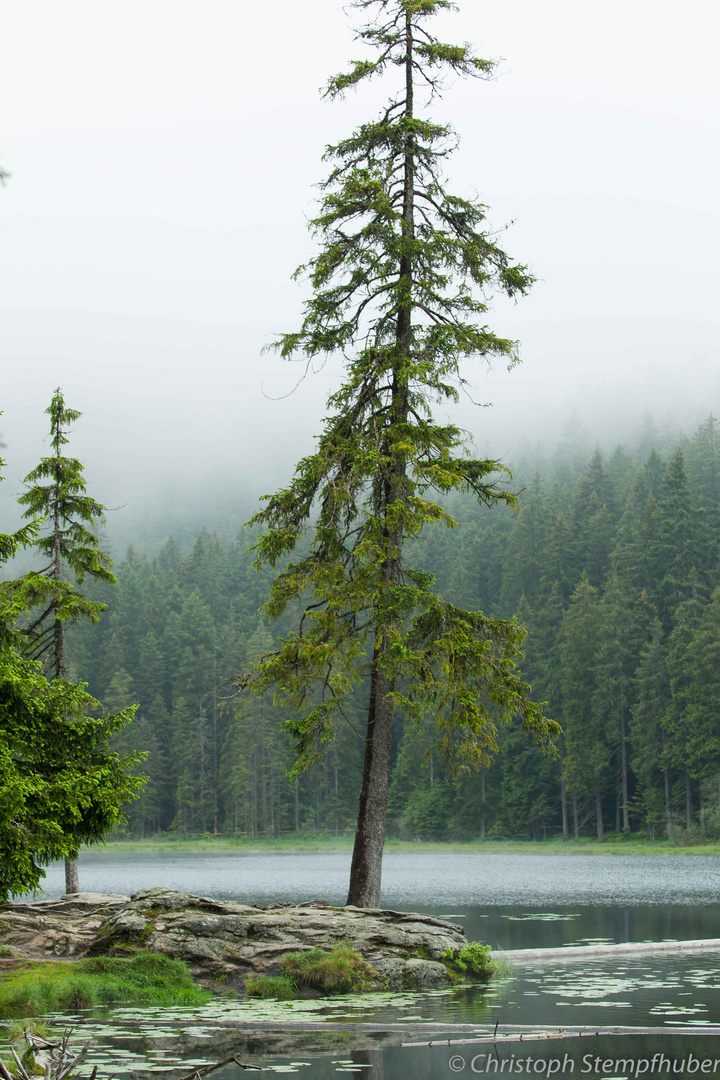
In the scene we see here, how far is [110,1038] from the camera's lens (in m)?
10.1

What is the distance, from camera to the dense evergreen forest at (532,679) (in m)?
68.7

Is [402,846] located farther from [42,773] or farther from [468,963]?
[42,773]

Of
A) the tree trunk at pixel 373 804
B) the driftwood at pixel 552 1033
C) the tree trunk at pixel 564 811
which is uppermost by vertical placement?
the tree trunk at pixel 373 804

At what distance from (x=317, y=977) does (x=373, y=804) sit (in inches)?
156

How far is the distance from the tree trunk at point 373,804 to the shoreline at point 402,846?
1811 inches

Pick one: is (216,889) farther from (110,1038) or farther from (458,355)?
(110,1038)

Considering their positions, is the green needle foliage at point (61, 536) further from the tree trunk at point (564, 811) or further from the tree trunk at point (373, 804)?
the tree trunk at point (564, 811)

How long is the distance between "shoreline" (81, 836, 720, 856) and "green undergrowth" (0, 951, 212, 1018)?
50.4 metres

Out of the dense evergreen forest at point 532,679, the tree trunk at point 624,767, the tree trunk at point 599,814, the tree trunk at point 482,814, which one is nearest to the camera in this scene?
the dense evergreen forest at point 532,679

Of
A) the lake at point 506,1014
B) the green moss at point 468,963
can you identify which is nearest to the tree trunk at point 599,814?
the lake at point 506,1014

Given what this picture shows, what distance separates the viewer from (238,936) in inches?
554

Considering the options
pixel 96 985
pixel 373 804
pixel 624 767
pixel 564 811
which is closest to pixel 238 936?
pixel 96 985

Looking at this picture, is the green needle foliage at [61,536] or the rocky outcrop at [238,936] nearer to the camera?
the rocky outcrop at [238,936]

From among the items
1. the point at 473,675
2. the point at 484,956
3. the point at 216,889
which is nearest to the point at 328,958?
the point at 484,956
